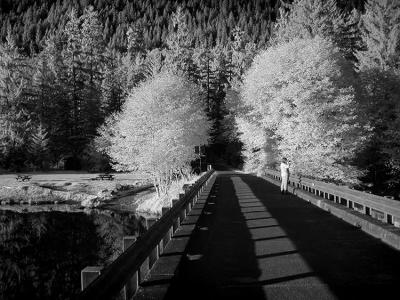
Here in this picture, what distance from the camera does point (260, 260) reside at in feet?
23.4

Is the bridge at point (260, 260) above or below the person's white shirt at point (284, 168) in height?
below

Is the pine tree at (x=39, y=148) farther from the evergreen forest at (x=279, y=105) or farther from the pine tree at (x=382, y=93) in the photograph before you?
the pine tree at (x=382, y=93)

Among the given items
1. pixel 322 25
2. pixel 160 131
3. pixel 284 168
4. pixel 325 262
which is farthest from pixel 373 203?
pixel 322 25

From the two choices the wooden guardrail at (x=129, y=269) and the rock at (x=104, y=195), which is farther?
the rock at (x=104, y=195)

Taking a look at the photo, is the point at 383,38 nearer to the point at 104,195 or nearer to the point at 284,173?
the point at 284,173

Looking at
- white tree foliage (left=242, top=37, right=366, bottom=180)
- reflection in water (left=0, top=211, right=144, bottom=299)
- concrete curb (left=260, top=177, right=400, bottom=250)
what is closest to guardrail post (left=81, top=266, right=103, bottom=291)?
concrete curb (left=260, top=177, right=400, bottom=250)

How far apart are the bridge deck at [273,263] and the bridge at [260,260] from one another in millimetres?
13

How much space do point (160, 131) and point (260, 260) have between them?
3274cm

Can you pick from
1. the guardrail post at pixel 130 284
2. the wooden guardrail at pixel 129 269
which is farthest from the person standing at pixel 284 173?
the guardrail post at pixel 130 284

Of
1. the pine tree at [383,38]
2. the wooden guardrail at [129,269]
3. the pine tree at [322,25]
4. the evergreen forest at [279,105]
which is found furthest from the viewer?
the pine tree at [322,25]

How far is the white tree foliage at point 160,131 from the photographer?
3816 cm

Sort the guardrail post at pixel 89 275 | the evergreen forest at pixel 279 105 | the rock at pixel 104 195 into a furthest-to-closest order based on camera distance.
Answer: the rock at pixel 104 195 < the evergreen forest at pixel 279 105 < the guardrail post at pixel 89 275

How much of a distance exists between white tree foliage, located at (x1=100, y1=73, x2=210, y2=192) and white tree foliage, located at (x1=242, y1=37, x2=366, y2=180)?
8998 mm

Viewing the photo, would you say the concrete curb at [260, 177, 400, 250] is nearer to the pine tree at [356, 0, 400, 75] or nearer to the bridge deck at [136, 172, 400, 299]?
Result: the bridge deck at [136, 172, 400, 299]
